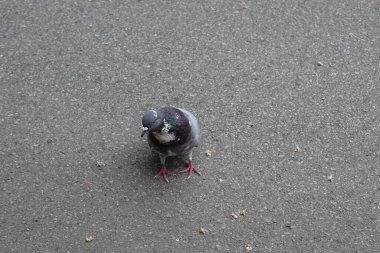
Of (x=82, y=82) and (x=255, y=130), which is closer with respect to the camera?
(x=255, y=130)

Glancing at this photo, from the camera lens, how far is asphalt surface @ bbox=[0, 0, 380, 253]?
3504mm

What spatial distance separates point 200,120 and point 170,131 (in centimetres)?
65

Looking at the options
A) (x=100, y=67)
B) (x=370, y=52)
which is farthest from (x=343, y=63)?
→ (x=100, y=67)

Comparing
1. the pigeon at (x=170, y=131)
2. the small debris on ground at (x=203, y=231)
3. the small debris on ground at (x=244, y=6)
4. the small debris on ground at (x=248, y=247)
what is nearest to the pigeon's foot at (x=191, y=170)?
the pigeon at (x=170, y=131)

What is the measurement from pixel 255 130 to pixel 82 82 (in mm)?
1262

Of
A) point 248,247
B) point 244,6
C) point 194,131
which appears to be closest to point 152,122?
point 194,131

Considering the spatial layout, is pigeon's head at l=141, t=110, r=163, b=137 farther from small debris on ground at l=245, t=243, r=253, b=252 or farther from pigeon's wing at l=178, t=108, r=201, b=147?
small debris on ground at l=245, t=243, r=253, b=252

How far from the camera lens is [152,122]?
3.42 metres

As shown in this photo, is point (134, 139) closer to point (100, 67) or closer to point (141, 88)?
point (141, 88)

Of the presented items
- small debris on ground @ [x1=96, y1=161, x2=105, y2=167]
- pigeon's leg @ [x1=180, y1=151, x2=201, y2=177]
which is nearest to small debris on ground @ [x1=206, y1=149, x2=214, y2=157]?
pigeon's leg @ [x1=180, y1=151, x2=201, y2=177]

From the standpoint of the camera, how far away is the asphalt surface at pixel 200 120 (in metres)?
3.50

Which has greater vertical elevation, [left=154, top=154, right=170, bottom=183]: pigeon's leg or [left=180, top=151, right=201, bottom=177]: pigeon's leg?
[left=180, top=151, right=201, bottom=177]: pigeon's leg

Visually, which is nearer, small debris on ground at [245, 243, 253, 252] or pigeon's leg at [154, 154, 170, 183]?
small debris on ground at [245, 243, 253, 252]

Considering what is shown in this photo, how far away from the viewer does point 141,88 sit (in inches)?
170
